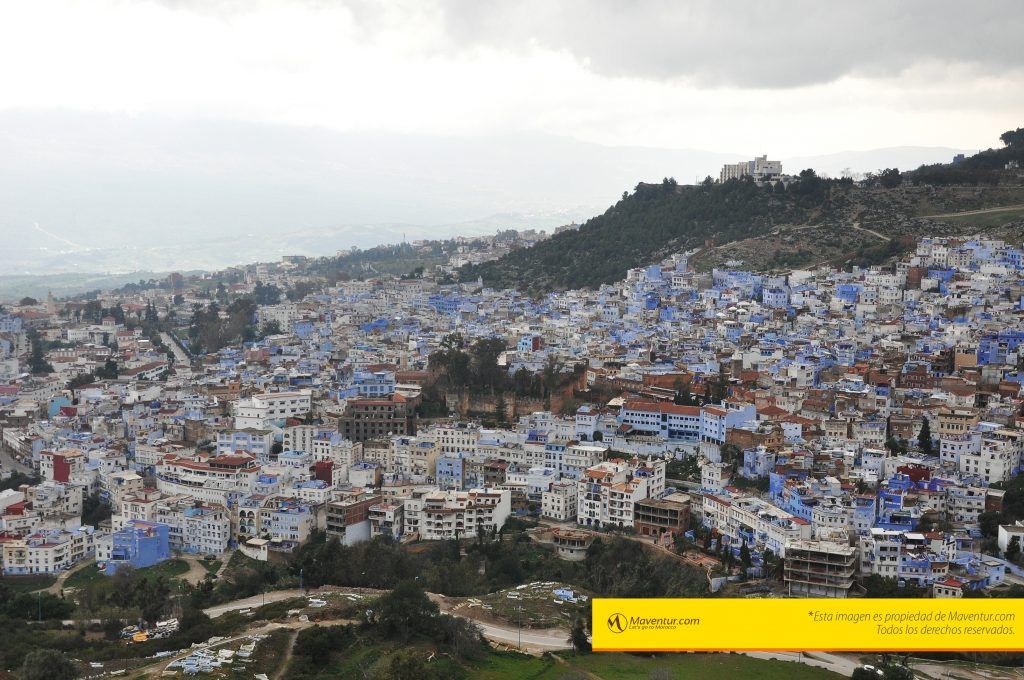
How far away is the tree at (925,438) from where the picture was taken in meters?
20.8

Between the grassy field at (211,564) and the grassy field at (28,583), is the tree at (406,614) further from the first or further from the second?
the grassy field at (28,583)

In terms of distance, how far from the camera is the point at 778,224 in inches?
1692

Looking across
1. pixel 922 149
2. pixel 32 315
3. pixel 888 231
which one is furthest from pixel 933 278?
pixel 922 149

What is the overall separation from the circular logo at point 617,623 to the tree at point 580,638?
5.91 metres

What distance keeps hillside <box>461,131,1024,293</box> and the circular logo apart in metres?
29.8

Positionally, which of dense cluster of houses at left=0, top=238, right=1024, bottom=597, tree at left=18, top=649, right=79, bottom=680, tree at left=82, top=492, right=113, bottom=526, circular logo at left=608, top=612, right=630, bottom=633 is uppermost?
circular logo at left=608, top=612, right=630, bottom=633

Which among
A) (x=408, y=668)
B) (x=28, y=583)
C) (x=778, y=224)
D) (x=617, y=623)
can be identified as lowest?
(x=28, y=583)

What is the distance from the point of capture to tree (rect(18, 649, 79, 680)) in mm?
13469

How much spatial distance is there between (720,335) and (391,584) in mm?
14908

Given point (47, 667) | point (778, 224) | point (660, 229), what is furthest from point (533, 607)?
point (660, 229)

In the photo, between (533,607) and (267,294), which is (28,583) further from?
(267,294)

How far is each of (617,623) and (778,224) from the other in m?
35.4

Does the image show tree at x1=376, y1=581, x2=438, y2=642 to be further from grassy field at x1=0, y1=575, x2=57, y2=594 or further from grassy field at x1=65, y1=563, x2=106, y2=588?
grassy field at x1=0, y1=575, x2=57, y2=594

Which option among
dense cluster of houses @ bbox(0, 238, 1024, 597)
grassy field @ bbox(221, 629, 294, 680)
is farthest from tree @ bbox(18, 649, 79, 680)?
dense cluster of houses @ bbox(0, 238, 1024, 597)
